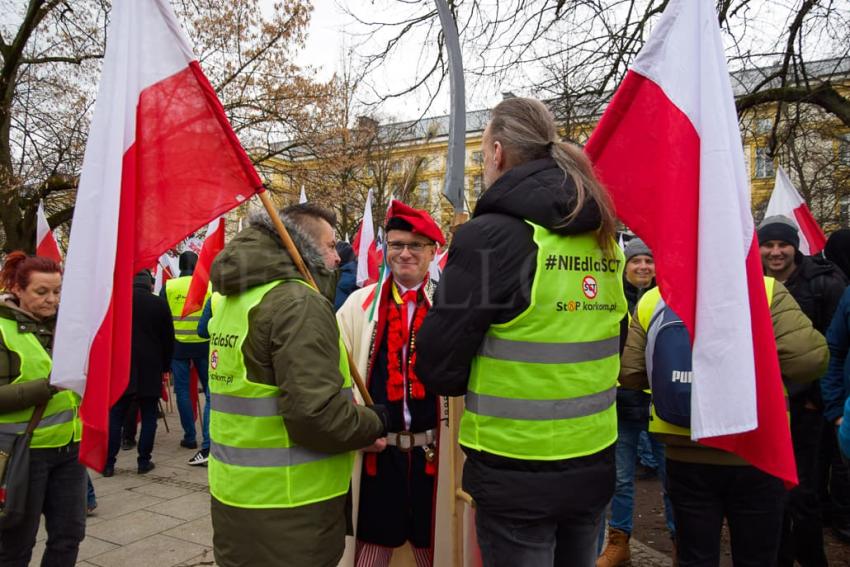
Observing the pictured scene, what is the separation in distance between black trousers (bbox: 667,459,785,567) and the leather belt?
3.92 ft

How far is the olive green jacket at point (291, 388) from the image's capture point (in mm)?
2182

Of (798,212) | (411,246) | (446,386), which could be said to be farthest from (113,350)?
(798,212)

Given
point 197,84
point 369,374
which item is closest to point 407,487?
point 369,374

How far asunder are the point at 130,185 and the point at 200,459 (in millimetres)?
5364

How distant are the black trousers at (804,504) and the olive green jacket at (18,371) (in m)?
4.12

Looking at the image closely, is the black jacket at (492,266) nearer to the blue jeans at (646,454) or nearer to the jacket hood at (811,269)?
the jacket hood at (811,269)

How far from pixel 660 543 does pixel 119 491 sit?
4.82 meters

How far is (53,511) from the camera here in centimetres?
331

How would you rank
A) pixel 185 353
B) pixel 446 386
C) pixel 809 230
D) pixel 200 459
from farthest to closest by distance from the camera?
pixel 185 353 < pixel 200 459 < pixel 809 230 < pixel 446 386

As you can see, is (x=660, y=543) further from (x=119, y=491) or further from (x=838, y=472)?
(x=119, y=491)

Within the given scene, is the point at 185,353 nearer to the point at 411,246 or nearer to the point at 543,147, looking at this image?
the point at 411,246

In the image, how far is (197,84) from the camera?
235 centimetres

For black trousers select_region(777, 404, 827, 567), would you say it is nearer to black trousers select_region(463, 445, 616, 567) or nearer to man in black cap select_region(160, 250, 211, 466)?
black trousers select_region(463, 445, 616, 567)

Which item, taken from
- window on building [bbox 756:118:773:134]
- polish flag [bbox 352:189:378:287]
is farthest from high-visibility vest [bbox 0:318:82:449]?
window on building [bbox 756:118:773:134]
